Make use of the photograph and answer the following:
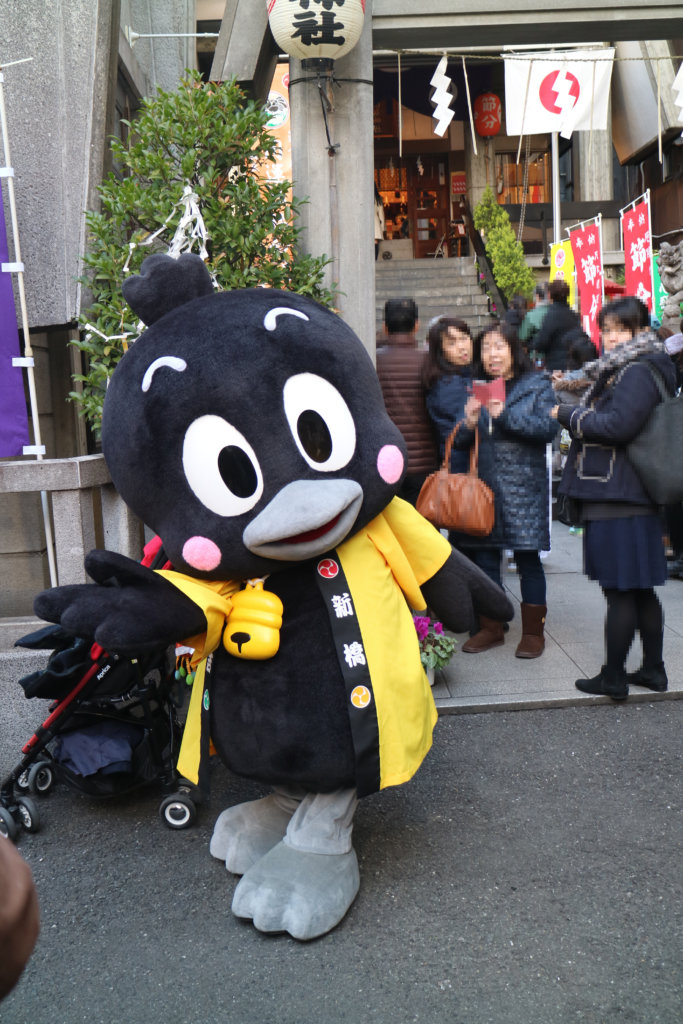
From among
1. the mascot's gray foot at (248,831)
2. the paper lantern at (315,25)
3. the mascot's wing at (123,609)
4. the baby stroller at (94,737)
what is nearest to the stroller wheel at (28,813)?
the baby stroller at (94,737)

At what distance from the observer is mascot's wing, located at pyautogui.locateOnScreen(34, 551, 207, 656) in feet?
9.70

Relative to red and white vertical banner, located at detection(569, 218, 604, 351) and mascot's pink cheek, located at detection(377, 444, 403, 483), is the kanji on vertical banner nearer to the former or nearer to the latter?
mascot's pink cheek, located at detection(377, 444, 403, 483)

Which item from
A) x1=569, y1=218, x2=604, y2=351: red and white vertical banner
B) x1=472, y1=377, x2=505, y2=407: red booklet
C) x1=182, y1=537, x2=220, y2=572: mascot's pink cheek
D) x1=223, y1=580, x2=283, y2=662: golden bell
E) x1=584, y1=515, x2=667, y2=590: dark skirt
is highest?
x1=569, y1=218, x2=604, y2=351: red and white vertical banner

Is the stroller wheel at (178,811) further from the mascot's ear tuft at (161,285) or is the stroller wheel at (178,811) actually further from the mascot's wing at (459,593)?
the mascot's ear tuft at (161,285)

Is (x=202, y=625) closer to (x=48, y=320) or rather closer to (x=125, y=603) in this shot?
(x=125, y=603)

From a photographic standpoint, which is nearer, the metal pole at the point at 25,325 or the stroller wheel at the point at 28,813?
the stroller wheel at the point at 28,813

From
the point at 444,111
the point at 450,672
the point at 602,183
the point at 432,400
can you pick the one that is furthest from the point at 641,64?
the point at 450,672

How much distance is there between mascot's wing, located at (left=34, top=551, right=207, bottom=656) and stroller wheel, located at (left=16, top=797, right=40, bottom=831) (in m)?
1.17

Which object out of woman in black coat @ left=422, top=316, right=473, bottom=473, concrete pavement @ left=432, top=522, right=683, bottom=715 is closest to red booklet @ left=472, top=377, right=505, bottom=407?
woman in black coat @ left=422, top=316, right=473, bottom=473

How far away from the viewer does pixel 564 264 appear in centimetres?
1123

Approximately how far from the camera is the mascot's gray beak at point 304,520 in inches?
115

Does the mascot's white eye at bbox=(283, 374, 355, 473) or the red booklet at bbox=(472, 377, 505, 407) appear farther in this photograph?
the red booklet at bbox=(472, 377, 505, 407)

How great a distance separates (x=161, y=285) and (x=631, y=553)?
270 cm

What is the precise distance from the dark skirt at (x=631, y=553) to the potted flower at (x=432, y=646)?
89cm
